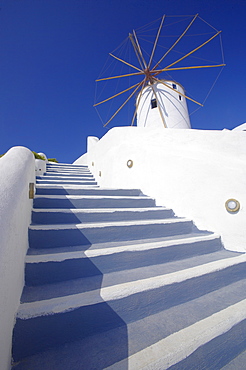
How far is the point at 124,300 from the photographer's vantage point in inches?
50.1

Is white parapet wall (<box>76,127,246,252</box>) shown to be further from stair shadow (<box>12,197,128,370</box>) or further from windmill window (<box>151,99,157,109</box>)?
windmill window (<box>151,99,157,109</box>)

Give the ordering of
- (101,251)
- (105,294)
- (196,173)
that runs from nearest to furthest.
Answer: (105,294) → (101,251) → (196,173)

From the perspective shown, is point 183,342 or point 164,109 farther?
point 164,109

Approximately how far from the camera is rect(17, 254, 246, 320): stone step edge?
1078 millimetres

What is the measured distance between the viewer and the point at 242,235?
2449mm

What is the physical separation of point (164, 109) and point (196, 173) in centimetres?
1043

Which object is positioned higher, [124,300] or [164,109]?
[164,109]

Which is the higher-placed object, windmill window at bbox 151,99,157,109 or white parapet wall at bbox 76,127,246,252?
windmill window at bbox 151,99,157,109

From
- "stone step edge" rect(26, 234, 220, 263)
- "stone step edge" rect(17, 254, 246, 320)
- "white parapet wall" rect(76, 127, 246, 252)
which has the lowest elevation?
"stone step edge" rect(17, 254, 246, 320)

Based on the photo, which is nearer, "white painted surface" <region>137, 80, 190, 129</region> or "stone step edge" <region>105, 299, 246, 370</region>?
"stone step edge" <region>105, 299, 246, 370</region>

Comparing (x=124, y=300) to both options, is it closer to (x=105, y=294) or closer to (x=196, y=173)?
(x=105, y=294)

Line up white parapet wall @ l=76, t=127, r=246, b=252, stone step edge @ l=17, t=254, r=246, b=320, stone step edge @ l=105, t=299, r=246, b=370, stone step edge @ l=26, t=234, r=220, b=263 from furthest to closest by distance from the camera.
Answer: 1. white parapet wall @ l=76, t=127, r=246, b=252
2. stone step edge @ l=26, t=234, r=220, b=263
3. stone step edge @ l=17, t=254, r=246, b=320
4. stone step edge @ l=105, t=299, r=246, b=370

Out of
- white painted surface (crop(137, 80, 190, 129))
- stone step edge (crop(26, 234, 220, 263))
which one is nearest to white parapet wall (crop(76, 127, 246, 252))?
stone step edge (crop(26, 234, 220, 263))

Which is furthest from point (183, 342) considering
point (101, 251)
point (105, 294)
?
point (101, 251)
